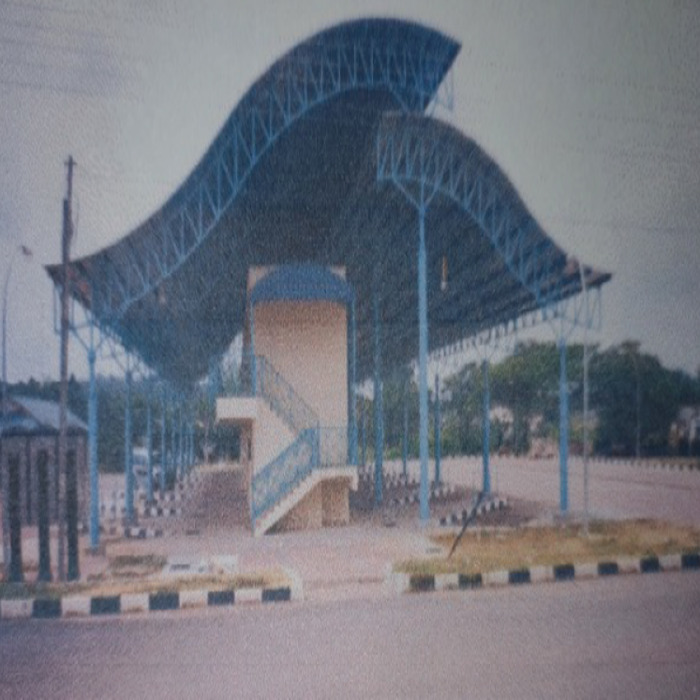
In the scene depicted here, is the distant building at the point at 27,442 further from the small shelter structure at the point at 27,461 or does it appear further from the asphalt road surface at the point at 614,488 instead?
the asphalt road surface at the point at 614,488

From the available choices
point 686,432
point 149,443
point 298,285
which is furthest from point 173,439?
point 686,432

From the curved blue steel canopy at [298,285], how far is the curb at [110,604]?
13.9ft

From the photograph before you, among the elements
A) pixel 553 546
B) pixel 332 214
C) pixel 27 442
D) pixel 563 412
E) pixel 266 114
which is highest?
pixel 266 114

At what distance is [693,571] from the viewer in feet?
20.3

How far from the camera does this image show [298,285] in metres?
Result: 8.90

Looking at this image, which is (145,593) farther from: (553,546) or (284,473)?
(553,546)

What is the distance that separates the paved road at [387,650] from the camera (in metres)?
3.89

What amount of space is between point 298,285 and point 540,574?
15.1ft

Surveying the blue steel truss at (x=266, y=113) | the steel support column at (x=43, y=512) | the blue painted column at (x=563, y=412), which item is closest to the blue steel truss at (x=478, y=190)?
the blue steel truss at (x=266, y=113)

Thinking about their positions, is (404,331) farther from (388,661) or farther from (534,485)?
(388,661)

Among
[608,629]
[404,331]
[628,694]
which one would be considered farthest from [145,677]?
[404,331]

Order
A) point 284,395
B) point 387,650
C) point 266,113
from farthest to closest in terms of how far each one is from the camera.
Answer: point 284,395, point 266,113, point 387,650

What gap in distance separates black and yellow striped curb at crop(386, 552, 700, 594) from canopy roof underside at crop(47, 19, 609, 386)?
104 inches

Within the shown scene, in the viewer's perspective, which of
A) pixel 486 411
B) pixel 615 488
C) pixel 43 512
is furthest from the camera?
pixel 486 411
